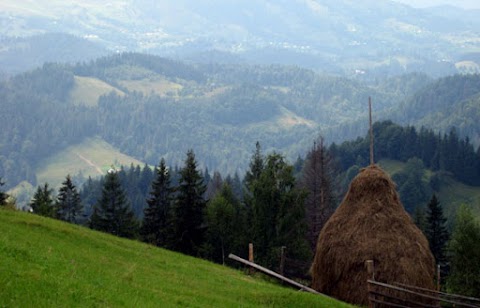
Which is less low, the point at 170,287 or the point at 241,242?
the point at 170,287

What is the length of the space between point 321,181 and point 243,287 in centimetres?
4344

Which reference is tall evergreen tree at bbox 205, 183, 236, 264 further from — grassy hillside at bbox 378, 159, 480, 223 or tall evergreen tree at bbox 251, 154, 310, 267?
grassy hillside at bbox 378, 159, 480, 223

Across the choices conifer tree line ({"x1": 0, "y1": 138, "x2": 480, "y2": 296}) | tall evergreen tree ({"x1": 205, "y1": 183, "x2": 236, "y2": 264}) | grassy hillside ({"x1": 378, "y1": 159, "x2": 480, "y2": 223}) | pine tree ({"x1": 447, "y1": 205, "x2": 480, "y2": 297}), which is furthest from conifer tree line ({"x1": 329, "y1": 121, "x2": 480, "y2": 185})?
pine tree ({"x1": 447, "y1": 205, "x2": 480, "y2": 297})

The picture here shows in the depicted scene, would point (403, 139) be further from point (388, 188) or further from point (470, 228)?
point (388, 188)

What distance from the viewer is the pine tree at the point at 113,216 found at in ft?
207

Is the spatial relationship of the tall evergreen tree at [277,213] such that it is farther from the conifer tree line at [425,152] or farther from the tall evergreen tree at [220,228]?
the conifer tree line at [425,152]

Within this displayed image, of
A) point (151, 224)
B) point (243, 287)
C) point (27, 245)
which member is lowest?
point (151, 224)

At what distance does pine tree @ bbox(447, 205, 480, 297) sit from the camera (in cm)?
4938

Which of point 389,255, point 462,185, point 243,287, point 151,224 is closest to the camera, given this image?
point 243,287

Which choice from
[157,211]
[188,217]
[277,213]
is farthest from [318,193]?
[188,217]

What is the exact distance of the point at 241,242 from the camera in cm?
5769

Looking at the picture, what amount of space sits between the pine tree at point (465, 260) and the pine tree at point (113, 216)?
28.7 m

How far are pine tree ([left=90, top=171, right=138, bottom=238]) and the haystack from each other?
3336cm

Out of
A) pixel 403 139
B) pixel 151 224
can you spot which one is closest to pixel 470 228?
pixel 151 224
